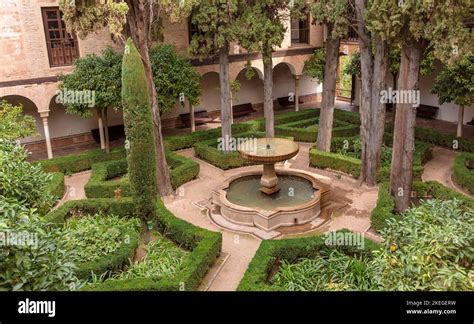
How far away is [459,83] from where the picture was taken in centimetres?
1708

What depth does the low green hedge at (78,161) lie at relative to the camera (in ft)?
57.6

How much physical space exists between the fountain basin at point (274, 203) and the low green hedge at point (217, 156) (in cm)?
253

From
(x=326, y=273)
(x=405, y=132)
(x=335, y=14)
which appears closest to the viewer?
(x=326, y=273)

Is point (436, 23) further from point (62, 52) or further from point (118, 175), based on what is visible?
point (62, 52)

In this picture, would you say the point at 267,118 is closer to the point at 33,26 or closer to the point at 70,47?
the point at 70,47

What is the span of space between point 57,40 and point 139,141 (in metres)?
10.1

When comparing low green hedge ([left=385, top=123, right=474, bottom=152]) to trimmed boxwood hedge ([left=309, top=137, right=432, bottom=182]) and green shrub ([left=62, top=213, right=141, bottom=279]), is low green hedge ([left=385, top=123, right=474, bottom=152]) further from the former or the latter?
green shrub ([left=62, top=213, right=141, bottom=279])

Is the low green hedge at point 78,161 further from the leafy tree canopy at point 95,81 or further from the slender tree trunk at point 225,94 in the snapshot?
the slender tree trunk at point 225,94

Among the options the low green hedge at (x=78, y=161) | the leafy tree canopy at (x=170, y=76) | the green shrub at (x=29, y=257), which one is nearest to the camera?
the green shrub at (x=29, y=257)

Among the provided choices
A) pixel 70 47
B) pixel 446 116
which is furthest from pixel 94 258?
pixel 446 116

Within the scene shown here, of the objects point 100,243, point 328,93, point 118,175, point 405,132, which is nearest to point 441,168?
point 328,93

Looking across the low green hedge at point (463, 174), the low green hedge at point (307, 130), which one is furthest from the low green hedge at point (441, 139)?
the low green hedge at point (463, 174)

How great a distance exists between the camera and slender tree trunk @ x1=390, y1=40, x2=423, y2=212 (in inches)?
464
